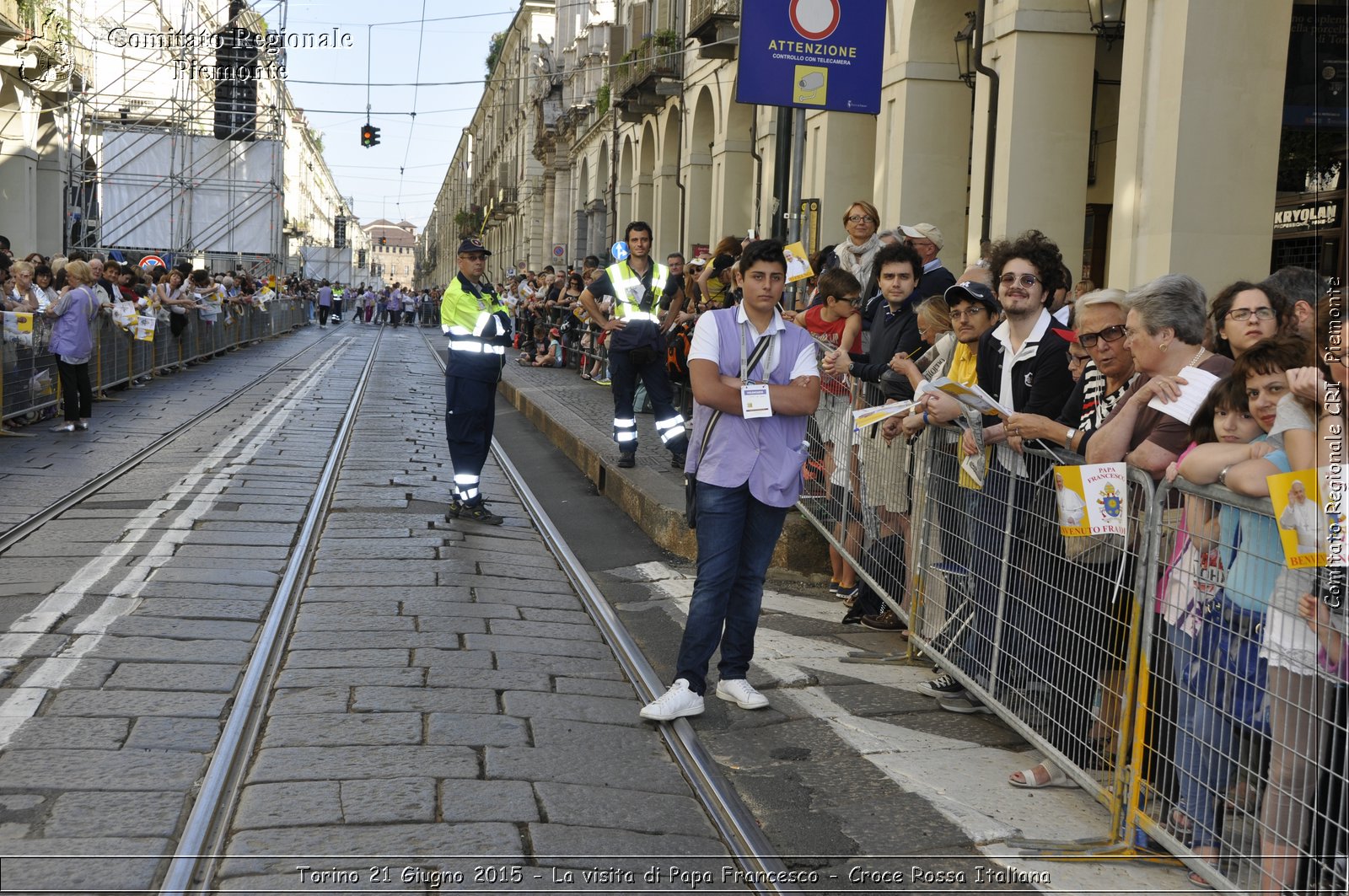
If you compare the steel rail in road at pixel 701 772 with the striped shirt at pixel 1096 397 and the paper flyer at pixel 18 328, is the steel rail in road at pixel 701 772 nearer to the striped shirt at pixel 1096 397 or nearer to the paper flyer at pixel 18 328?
the striped shirt at pixel 1096 397

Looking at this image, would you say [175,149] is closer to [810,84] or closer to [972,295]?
[810,84]

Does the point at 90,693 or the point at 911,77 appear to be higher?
the point at 911,77

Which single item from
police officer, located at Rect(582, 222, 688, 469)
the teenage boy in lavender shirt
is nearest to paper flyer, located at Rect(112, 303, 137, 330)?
police officer, located at Rect(582, 222, 688, 469)

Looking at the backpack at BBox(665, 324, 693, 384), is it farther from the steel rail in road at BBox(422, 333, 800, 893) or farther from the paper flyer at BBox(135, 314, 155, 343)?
the paper flyer at BBox(135, 314, 155, 343)

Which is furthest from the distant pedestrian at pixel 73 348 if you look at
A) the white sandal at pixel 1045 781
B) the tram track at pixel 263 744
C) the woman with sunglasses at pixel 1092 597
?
the white sandal at pixel 1045 781

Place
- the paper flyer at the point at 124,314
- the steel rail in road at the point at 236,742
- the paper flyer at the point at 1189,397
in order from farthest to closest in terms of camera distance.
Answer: the paper flyer at the point at 124,314
the paper flyer at the point at 1189,397
the steel rail in road at the point at 236,742

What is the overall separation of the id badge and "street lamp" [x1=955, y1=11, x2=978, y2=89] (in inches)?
408

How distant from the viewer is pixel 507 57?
6838cm

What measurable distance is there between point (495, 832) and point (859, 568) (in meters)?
3.57

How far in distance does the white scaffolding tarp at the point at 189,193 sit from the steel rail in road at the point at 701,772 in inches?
1222

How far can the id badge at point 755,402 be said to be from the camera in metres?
5.28

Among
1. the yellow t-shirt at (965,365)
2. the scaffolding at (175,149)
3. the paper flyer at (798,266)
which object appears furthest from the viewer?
the scaffolding at (175,149)

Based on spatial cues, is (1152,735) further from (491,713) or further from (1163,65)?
(1163,65)

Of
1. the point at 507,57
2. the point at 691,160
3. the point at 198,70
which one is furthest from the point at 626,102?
the point at 507,57
